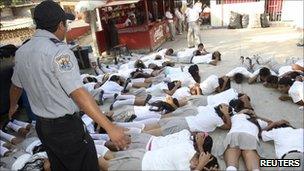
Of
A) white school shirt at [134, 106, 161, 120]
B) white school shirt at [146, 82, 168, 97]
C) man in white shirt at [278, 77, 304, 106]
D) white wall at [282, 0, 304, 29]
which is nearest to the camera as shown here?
white school shirt at [134, 106, 161, 120]

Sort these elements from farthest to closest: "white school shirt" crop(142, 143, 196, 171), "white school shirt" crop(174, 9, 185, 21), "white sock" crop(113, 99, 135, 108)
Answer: "white school shirt" crop(174, 9, 185, 21) → "white sock" crop(113, 99, 135, 108) → "white school shirt" crop(142, 143, 196, 171)

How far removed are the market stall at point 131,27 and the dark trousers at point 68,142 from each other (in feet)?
27.5

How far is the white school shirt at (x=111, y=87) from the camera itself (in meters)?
6.21

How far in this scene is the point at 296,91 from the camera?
16.6ft

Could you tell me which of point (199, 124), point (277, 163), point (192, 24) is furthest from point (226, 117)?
point (192, 24)

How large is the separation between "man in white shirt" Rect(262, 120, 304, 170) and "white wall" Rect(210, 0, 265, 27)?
1103cm

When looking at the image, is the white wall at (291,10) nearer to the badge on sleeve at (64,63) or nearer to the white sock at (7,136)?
the white sock at (7,136)

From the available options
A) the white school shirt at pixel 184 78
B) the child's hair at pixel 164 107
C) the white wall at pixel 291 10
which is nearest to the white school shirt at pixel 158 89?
the white school shirt at pixel 184 78

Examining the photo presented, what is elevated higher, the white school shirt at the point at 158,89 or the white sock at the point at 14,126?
the white school shirt at the point at 158,89

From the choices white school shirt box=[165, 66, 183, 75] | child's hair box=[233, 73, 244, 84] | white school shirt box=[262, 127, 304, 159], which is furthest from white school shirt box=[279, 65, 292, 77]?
white school shirt box=[262, 127, 304, 159]

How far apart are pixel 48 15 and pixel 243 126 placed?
255 cm

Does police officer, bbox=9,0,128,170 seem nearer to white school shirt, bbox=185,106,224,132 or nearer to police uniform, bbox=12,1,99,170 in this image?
police uniform, bbox=12,1,99,170

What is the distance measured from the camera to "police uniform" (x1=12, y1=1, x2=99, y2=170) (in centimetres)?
211

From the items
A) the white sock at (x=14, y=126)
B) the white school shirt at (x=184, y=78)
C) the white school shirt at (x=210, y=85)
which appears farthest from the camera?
the white school shirt at (x=184, y=78)
